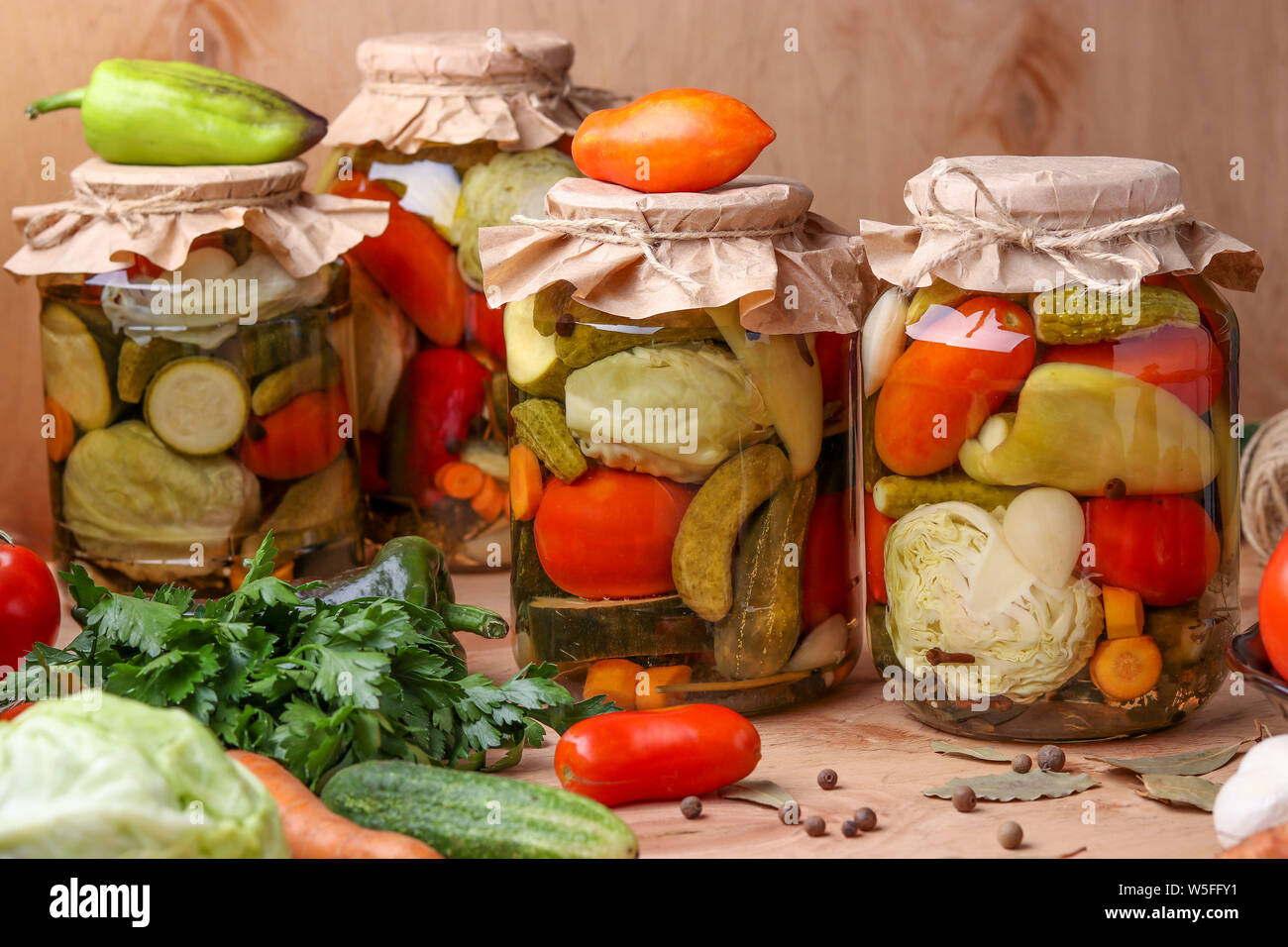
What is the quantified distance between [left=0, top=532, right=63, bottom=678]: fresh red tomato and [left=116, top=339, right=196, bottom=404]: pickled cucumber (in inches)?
7.7

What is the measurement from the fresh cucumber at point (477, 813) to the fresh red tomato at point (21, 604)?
1.15 ft

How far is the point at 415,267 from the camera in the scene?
1459 millimetres

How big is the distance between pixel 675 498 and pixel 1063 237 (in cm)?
32

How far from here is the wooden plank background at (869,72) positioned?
1.58 metres

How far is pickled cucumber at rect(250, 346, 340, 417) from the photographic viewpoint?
134 centimetres

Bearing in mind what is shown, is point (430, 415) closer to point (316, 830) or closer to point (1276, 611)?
point (316, 830)

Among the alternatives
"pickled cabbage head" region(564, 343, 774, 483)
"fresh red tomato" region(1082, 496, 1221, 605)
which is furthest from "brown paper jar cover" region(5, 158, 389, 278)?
"fresh red tomato" region(1082, 496, 1221, 605)

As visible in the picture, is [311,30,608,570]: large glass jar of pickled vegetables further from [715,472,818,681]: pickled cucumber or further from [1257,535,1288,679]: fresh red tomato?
[1257,535,1288,679]: fresh red tomato

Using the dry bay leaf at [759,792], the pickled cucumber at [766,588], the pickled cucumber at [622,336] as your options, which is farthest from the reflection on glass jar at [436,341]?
the dry bay leaf at [759,792]

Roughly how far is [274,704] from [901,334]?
1.64 feet

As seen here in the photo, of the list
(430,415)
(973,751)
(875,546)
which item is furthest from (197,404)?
(973,751)

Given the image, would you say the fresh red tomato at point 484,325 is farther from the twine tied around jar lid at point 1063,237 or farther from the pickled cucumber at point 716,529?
the twine tied around jar lid at point 1063,237

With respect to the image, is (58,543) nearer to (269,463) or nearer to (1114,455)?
(269,463)

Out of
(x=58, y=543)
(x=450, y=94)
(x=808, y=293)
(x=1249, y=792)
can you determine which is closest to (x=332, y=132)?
(x=450, y=94)
